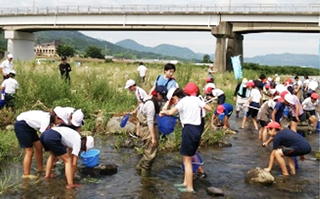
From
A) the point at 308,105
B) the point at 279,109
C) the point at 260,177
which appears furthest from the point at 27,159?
the point at 308,105

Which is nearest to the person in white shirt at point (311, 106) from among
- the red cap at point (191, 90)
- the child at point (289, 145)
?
the child at point (289, 145)

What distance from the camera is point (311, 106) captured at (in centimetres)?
1107

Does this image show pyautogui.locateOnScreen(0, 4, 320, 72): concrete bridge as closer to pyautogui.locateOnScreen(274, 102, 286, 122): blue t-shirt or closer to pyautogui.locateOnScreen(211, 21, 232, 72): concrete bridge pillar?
pyautogui.locateOnScreen(211, 21, 232, 72): concrete bridge pillar

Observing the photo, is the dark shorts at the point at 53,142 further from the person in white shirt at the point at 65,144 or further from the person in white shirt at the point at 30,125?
the person in white shirt at the point at 30,125

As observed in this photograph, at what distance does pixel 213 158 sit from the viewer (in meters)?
8.24

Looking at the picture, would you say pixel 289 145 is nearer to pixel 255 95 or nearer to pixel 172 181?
pixel 172 181

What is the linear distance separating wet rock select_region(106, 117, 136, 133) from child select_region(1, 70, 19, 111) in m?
3.11

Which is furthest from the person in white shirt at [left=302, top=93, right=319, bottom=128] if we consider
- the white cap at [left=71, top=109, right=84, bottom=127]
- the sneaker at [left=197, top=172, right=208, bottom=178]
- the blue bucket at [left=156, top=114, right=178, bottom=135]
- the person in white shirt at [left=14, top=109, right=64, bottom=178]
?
the person in white shirt at [left=14, top=109, right=64, bottom=178]

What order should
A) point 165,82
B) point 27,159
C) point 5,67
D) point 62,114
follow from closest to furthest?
point 62,114
point 27,159
point 165,82
point 5,67

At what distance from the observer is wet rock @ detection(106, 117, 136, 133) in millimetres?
9923

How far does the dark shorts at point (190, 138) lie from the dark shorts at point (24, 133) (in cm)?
264

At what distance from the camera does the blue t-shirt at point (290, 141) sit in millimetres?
6711

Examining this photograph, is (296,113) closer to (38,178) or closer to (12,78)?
(38,178)

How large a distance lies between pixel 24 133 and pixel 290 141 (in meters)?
4.80
